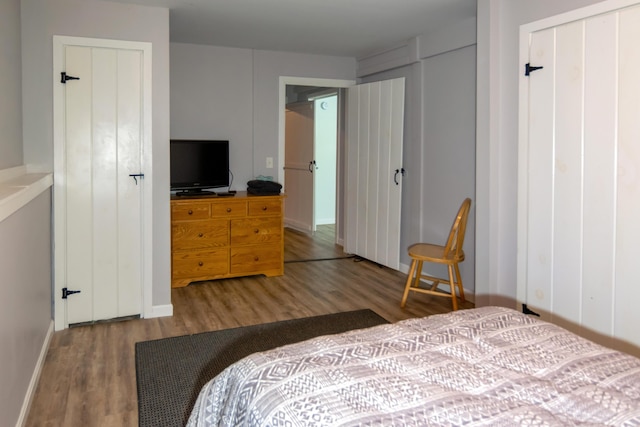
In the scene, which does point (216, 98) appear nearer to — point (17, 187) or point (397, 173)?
point (397, 173)

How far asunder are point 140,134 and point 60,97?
0.54 metres

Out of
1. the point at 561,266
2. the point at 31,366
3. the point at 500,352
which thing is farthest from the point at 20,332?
the point at 561,266

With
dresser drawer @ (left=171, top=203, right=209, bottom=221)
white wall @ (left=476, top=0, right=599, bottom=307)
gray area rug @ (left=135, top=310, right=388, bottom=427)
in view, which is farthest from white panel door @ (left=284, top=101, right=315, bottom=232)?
white wall @ (left=476, top=0, right=599, bottom=307)

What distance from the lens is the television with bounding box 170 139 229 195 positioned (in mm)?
4535

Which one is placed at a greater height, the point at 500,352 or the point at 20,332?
the point at 500,352

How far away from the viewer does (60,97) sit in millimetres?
3221

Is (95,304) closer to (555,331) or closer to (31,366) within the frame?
(31,366)

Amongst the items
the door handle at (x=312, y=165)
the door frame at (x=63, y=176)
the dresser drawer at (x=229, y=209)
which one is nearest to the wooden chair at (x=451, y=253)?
the dresser drawer at (x=229, y=209)

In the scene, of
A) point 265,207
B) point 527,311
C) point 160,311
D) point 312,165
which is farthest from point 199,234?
point 312,165

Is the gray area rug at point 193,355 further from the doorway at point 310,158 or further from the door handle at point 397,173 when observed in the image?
the doorway at point 310,158

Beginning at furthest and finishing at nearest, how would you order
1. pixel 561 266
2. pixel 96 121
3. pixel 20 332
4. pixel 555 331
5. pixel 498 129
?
pixel 96 121 < pixel 498 129 < pixel 561 266 < pixel 20 332 < pixel 555 331

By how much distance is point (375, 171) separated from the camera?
5.03 metres

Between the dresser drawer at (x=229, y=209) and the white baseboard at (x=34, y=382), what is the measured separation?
1650 mm

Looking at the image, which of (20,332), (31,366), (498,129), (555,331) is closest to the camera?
(555,331)
